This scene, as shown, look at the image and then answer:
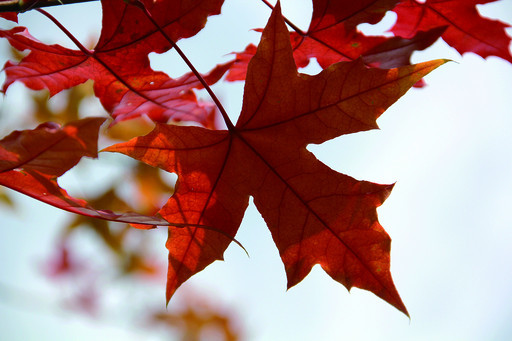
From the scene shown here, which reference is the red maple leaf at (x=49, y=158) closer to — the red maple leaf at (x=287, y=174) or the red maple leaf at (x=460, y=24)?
the red maple leaf at (x=287, y=174)

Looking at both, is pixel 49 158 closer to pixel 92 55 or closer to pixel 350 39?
pixel 92 55

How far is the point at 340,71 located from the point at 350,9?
165mm

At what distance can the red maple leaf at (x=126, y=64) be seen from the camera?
0.73 meters

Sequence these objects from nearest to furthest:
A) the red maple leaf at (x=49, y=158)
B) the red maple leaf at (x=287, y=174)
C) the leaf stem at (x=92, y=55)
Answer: the red maple leaf at (x=49, y=158), the red maple leaf at (x=287, y=174), the leaf stem at (x=92, y=55)

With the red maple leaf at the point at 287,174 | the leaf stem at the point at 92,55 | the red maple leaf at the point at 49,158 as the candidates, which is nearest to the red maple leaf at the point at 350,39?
the red maple leaf at the point at 287,174

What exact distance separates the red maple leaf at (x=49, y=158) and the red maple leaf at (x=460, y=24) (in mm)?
621

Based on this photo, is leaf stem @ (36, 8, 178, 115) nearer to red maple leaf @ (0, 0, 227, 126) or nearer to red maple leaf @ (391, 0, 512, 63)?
red maple leaf @ (0, 0, 227, 126)

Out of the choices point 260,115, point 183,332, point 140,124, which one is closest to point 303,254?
point 260,115

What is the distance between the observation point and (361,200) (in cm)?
70

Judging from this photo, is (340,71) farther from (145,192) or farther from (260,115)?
(145,192)

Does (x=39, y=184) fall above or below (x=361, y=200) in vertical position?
above

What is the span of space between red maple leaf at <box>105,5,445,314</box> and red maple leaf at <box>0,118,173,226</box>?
0.13 metres

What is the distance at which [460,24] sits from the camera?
2.77 ft

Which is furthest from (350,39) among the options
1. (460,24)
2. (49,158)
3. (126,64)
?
(49,158)
